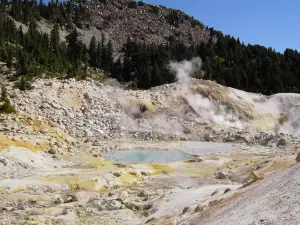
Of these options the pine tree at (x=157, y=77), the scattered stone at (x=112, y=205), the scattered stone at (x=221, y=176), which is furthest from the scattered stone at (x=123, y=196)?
the pine tree at (x=157, y=77)

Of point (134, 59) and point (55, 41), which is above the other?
point (55, 41)

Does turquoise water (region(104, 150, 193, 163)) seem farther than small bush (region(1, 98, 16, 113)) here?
No

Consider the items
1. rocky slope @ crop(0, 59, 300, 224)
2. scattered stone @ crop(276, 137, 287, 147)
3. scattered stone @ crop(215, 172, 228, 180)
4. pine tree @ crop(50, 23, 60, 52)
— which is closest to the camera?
rocky slope @ crop(0, 59, 300, 224)

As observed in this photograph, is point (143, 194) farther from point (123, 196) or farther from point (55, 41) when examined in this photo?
point (55, 41)

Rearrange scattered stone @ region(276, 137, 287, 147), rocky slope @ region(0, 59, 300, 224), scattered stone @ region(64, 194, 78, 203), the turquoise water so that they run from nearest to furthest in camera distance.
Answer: rocky slope @ region(0, 59, 300, 224) < scattered stone @ region(64, 194, 78, 203) < the turquoise water < scattered stone @ region(276, 137, 287, 147)

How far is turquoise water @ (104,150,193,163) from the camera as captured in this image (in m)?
38.9

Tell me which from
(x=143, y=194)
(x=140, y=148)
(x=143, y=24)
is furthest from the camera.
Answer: (x=143, y=24)

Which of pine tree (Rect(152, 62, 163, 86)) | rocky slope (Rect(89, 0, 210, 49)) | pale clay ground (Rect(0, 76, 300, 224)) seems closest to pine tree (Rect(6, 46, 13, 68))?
pale clay ground (Rect(0, 76, 300, 224))

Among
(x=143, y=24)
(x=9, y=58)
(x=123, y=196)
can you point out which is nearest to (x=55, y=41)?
(x=9, y=58)

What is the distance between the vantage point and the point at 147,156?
135ft

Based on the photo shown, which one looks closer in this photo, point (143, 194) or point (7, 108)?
point (143, 194)

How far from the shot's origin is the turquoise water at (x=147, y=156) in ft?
128

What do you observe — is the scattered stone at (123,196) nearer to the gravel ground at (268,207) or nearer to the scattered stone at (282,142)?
the gravel ground at (268,207)

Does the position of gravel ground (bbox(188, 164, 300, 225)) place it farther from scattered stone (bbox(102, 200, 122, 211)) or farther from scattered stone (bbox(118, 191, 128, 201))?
scattered stone (bbox(118, 191, 128, 201))
